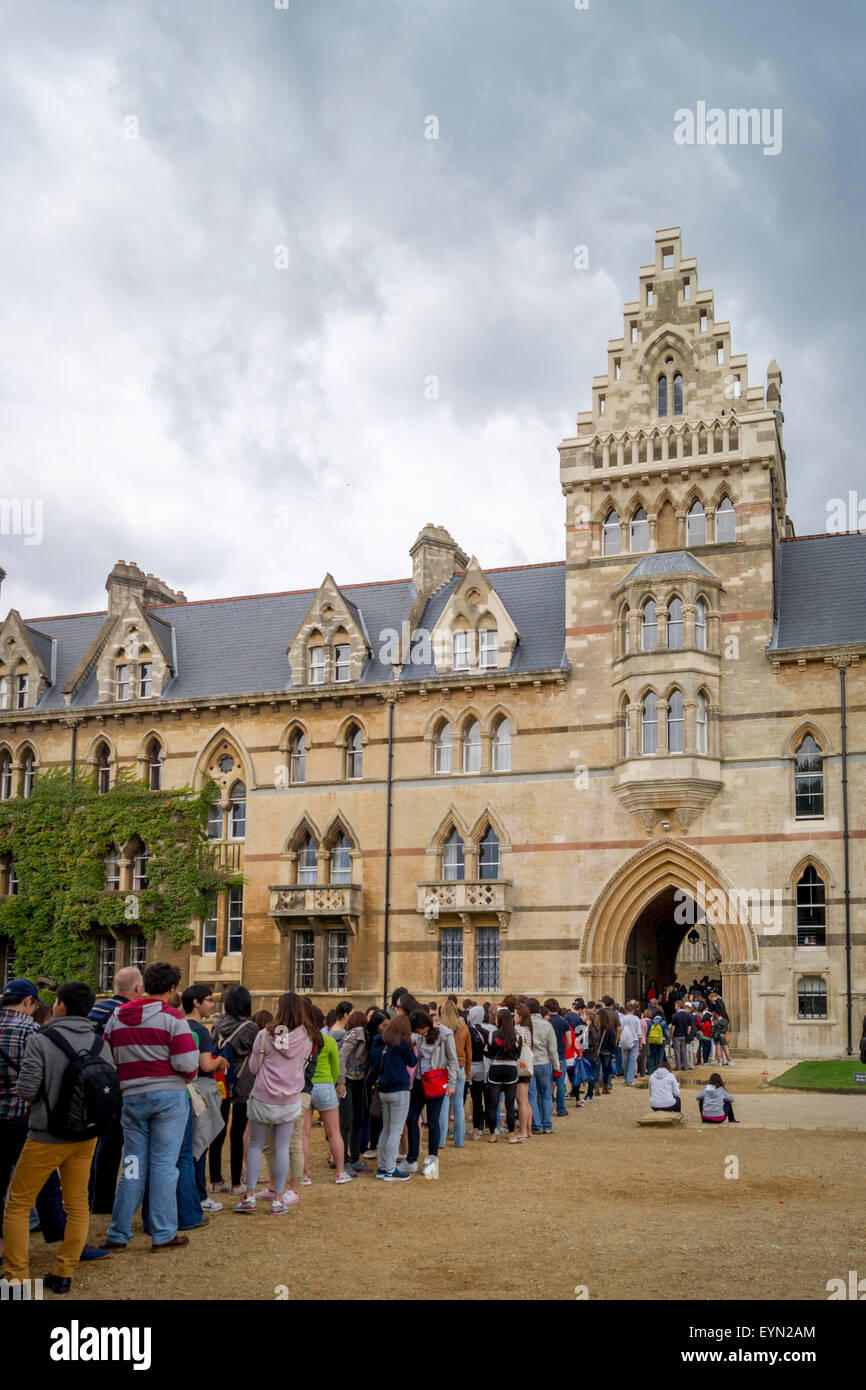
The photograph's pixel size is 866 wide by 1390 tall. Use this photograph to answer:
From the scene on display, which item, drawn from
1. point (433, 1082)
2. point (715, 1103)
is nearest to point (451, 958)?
point (715, 1103)

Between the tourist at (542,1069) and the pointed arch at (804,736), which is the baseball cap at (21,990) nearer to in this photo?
the tourist at (542,1069)

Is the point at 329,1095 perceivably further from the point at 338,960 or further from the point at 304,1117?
the point at 338,960

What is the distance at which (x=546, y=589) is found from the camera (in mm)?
38969

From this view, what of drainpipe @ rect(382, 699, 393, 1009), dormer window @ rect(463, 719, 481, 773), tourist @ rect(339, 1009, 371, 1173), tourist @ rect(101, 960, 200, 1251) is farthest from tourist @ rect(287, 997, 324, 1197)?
dormer window @ rect(463, 719, 481, 773)

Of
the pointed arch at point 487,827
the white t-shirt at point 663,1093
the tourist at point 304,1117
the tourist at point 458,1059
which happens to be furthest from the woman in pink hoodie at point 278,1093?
the pointed arch at point 487,827

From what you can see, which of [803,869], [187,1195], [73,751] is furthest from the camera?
[73,751]

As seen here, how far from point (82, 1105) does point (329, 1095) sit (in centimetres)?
496

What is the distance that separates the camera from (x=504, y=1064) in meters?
17.6

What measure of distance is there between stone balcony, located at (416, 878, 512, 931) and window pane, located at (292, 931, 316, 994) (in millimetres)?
3698

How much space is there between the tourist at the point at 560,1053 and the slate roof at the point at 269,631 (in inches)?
629

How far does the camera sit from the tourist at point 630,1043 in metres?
26.7
